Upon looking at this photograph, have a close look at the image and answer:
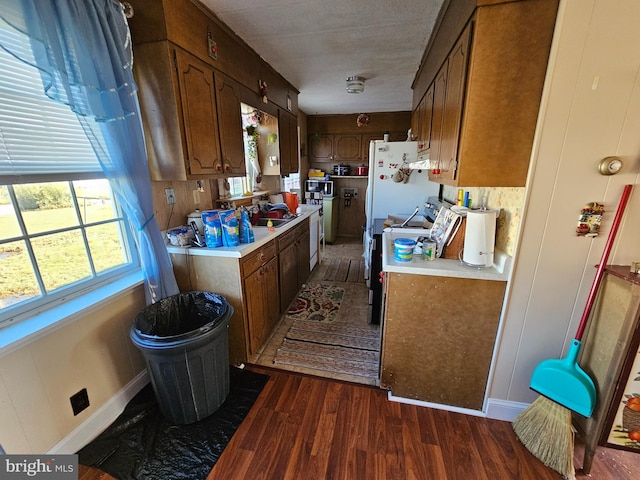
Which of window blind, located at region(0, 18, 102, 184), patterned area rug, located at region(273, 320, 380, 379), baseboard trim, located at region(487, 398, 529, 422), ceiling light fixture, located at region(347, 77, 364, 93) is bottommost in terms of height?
patterned area rug, located at region(273, 320, 380, 379)

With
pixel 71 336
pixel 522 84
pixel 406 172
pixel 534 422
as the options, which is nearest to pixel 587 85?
pixel 522 84

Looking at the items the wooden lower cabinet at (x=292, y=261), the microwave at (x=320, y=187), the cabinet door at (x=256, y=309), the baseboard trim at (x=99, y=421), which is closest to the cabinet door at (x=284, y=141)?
the wooden lower cabinet at (x=292, y=261)

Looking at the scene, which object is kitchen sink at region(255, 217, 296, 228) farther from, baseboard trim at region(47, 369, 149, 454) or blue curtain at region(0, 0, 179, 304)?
baseboard trim at region(47, 369, 149, 454)

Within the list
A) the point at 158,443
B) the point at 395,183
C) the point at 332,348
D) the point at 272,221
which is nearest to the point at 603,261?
the point at 332,348

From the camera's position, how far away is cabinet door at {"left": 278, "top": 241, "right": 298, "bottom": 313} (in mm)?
2445

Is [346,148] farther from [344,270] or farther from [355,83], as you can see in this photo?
[344,270]

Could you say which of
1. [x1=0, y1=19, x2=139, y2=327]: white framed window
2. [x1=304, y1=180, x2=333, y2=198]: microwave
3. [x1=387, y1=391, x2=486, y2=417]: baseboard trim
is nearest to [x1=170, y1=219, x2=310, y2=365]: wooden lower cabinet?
[x1=0, y1=19, x2=139, y2=327]: white framed window

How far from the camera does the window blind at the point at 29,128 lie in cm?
108

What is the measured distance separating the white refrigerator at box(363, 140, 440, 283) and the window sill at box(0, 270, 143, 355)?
232cm

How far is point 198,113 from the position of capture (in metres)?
1.69

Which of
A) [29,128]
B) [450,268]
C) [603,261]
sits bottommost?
[450,268]

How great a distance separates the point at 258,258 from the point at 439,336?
1295 mm

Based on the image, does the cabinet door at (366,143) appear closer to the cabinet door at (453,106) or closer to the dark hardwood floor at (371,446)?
the cabinet door at (453,106)

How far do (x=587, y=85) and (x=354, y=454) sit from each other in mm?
1991
